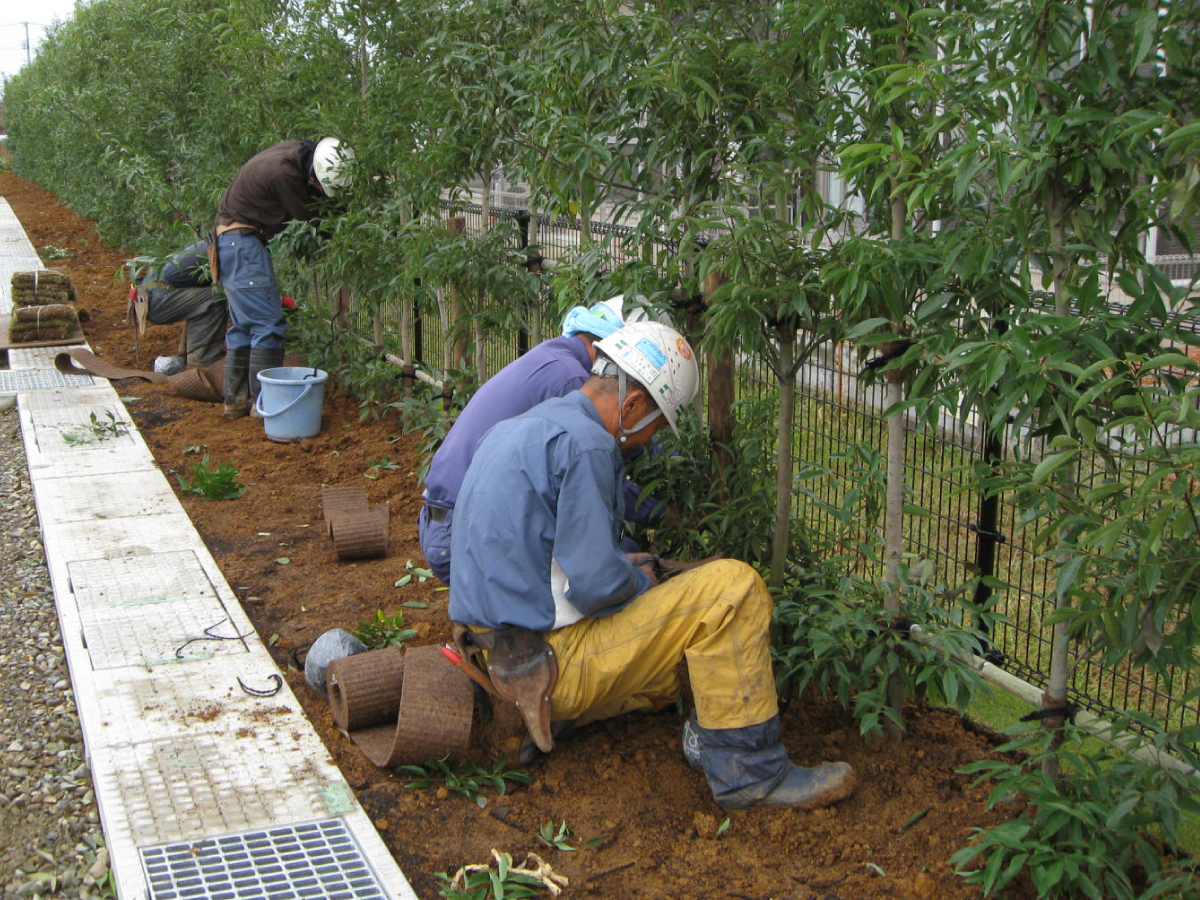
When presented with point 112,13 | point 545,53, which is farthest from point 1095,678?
point 112,13

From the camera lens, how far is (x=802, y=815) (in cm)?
360

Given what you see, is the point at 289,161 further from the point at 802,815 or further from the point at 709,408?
the point at 802,815

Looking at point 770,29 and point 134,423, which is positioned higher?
point 770,29

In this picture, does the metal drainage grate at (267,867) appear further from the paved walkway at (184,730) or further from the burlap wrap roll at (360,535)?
the burlap wrap roll at (360,535)

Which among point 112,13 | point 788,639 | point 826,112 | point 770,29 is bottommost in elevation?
point 788,639

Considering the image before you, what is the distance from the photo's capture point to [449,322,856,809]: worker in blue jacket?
11.6 ft

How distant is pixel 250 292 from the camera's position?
835 centimetres

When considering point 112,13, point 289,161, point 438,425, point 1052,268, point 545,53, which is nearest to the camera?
point 1052,268

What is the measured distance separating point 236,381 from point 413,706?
17.5 ft

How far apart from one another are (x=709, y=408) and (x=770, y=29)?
4.41ft

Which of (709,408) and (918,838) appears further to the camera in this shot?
(709,408)

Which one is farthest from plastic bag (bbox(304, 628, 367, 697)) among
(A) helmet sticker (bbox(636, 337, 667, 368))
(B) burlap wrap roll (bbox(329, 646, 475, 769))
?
(A) helmet sticker (bbox(636, 337, 667, 368))

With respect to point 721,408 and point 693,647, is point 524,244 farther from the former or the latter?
point 693,647

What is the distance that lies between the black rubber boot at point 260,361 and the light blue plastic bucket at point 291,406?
13.3 inches
